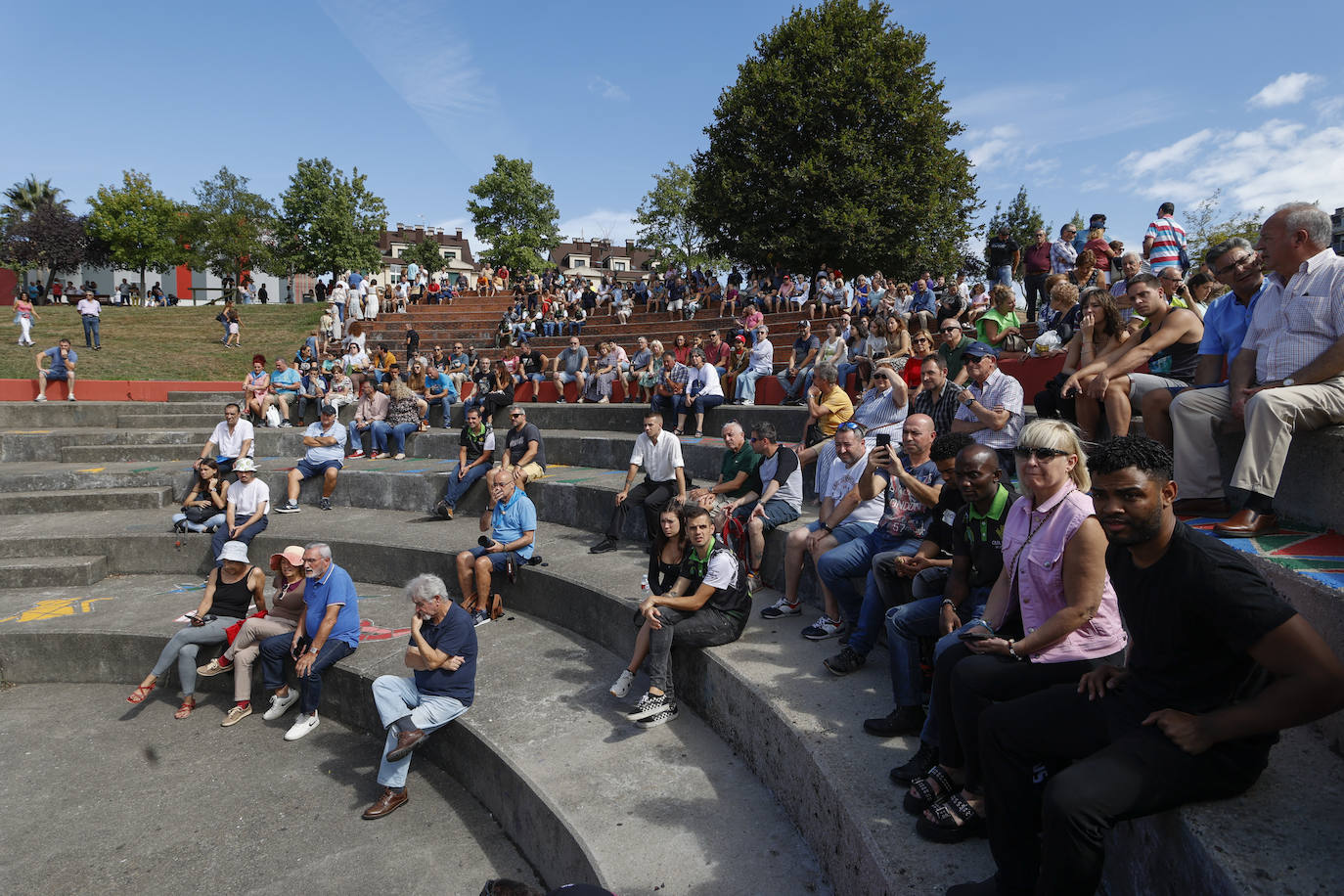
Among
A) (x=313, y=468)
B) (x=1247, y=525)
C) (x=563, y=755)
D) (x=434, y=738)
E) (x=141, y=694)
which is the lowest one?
(x=141, y=694)

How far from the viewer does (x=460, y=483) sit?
9.88 meters

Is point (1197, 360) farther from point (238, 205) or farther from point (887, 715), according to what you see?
point (238, 205)

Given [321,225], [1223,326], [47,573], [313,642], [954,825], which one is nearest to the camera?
[954,825]

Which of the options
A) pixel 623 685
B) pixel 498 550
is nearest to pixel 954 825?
pixel 623 685

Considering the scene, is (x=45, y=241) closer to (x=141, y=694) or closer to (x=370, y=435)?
(x=370, y=435)

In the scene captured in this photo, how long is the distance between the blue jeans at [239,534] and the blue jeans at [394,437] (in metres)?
3.33

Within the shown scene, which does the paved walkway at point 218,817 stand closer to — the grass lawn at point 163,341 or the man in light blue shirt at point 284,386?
the man in light blue shirt at point 284,386

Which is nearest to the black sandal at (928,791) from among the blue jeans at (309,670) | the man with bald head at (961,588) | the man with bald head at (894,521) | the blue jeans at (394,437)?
the man with bald head at (961,588)

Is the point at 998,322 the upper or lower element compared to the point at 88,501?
upper

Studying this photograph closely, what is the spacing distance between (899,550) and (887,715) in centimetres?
104

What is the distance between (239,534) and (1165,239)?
40.0 feet

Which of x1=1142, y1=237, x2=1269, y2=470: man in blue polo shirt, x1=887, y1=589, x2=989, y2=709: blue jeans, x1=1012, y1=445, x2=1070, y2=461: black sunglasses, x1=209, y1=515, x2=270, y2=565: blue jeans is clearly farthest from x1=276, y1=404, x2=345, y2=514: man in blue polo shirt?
x1=1142, y1=237, x2=1269, y2=470: man in blue polo shirt

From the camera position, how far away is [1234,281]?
4.34m

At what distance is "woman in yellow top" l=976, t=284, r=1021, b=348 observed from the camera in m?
7.84
